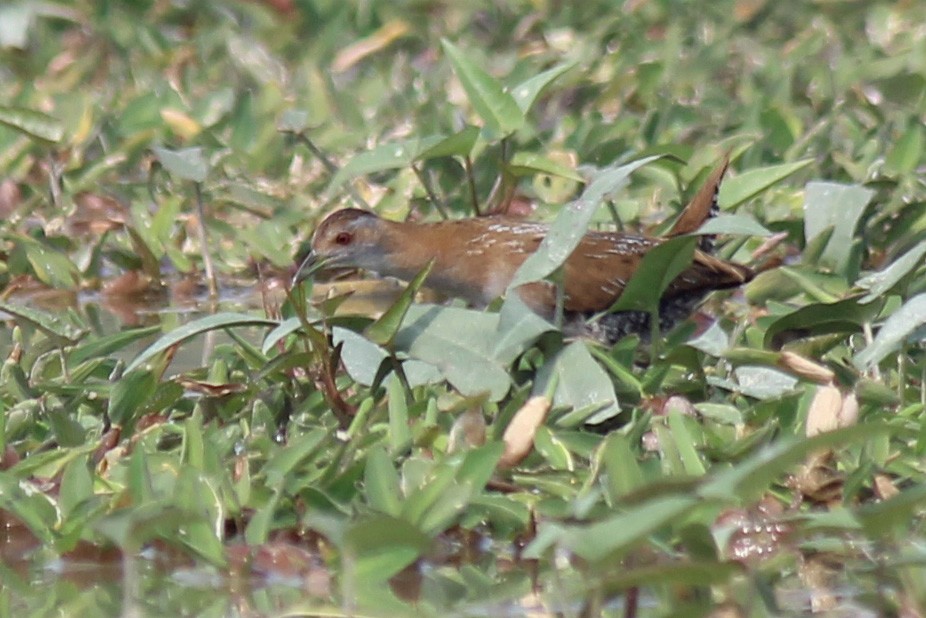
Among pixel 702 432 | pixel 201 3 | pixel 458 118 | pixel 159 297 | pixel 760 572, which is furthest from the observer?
pixel 201 3

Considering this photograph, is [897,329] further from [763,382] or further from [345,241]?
[345,241]

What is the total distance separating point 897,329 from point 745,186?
148cm

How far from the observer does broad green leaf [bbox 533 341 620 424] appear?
4051 mm

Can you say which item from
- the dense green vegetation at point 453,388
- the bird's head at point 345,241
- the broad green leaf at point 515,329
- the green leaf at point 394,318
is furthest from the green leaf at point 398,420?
the bird's head at point 345,241

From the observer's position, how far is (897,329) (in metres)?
3.99

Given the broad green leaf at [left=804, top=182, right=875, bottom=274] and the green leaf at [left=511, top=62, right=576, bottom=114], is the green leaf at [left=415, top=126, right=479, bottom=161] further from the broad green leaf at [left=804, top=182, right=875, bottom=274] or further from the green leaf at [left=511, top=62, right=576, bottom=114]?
the broad green leaf at [left=804, top=182, right=875, bottom=274]

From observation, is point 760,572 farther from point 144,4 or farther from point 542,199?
point 144,4

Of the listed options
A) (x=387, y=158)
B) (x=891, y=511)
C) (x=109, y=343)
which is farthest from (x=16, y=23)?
(x=891, y=511)

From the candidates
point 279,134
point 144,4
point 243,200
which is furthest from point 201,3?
point 243,200

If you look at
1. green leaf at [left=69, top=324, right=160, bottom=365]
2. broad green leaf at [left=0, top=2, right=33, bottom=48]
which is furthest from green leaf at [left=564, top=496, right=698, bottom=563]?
broad green leaf at [left=0, top=2, right=33, bottom=48]

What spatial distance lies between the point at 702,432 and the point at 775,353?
0.30m

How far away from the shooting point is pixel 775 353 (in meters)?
4.11

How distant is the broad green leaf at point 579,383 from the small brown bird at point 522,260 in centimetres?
75

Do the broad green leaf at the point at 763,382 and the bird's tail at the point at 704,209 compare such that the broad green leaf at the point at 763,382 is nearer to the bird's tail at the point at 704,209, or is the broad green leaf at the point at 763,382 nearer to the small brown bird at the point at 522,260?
the small brown bird at the point at 522,260
